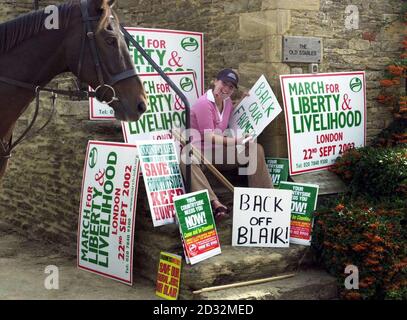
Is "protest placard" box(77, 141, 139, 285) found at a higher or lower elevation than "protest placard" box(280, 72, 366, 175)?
lower

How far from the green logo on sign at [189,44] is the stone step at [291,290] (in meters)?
3.00

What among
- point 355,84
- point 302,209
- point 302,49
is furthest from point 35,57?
point 355,84

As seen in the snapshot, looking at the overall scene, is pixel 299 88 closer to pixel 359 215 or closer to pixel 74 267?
pixel 359 215

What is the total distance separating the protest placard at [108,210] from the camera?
5.94 meters

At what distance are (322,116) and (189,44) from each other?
1.82 m

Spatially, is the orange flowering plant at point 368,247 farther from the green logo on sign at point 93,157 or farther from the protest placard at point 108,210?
the green logo on sign at point 93,157

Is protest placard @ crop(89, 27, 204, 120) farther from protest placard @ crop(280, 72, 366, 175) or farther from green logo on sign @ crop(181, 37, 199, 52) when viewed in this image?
protest placard @ crop(280, 72, 366, 175)

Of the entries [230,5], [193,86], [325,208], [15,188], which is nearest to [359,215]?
[325,208]

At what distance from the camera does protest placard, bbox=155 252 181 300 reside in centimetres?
544

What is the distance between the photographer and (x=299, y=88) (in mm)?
6828

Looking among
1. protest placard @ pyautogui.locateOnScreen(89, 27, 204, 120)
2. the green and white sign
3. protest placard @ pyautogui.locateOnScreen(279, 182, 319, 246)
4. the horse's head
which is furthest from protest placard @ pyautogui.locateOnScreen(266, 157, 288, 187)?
the horse's head

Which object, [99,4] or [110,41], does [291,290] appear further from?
[99,4]

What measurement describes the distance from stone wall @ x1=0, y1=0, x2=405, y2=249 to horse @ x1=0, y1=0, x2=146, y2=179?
8.82 feet

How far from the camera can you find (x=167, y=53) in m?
7.18
